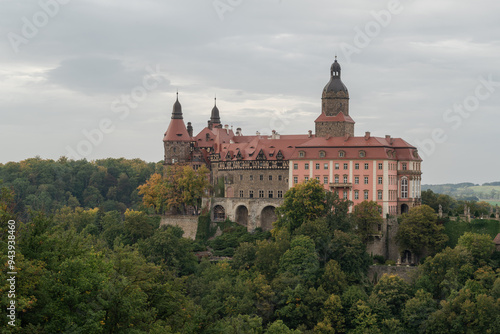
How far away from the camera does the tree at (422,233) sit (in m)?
72.6

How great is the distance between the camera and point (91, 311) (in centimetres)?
3681

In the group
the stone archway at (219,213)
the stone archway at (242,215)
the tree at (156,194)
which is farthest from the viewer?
the tree at (156,194)

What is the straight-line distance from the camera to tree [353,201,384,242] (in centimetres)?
7556

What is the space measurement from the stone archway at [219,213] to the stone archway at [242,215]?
1.57m

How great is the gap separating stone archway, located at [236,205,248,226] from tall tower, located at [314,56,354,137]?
11731 mm

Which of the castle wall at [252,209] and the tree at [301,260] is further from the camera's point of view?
→ the castle wall at [252,209]

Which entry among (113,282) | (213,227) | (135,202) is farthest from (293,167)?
(135,202)

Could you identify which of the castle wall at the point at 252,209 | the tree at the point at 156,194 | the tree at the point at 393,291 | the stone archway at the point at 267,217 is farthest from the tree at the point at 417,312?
the tree at the point at 156,194

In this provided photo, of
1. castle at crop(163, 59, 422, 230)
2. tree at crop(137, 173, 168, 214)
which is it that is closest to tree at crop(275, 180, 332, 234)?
castle at crop(163, 59, 422, 230)

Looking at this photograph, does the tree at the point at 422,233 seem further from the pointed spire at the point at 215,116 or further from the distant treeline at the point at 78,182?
the distant treeline at the point at 78,182

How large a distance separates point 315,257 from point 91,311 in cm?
3558

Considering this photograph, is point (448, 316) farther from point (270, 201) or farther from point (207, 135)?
point (207, 135)

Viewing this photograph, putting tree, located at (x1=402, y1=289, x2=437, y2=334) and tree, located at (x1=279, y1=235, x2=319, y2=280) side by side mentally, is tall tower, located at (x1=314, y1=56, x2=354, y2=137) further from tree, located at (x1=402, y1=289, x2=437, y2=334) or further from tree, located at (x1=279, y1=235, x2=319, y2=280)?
tree, located at (x1=402, y1=289, x2=437, y2=334)

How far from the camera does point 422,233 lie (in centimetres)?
7319
